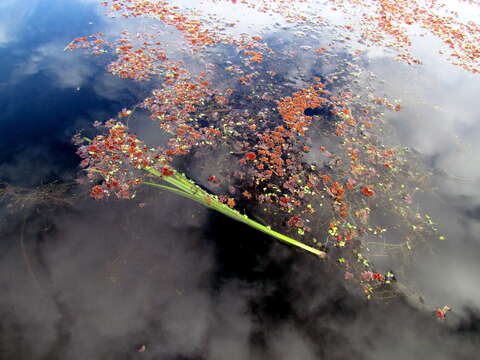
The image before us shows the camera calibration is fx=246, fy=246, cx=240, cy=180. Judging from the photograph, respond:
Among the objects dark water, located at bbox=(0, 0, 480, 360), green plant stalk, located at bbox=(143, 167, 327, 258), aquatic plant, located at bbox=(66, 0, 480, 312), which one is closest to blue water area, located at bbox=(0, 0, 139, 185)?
dark water, located at bbox=(0, 0, 480, 360)

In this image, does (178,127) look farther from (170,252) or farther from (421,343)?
(421,343)

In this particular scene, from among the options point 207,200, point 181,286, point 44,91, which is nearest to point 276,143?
point 207,200

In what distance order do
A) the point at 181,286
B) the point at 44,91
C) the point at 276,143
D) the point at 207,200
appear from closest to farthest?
1. the point at 181,286
2. the point at 207,200
3. the point at 276,143
4. the point at 44,91

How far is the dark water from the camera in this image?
6086 mm

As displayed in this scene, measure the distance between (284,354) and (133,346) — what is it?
3667mm

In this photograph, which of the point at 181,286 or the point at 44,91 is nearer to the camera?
the point at 181,286

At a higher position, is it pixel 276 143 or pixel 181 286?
pixel 276 143

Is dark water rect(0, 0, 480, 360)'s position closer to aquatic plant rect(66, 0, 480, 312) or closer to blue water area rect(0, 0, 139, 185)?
blue water area rect(0, 0, 139, 185)

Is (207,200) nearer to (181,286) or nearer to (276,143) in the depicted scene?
(181,286)

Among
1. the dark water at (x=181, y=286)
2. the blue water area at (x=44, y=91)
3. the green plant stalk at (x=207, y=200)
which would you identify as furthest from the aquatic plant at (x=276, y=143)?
the blue water area at (x=44, y=91)

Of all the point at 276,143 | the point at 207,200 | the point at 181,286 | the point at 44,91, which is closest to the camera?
the point at 181,286

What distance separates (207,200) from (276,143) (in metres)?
4.28

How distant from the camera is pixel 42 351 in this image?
5.72m

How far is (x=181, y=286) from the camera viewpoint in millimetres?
6891
